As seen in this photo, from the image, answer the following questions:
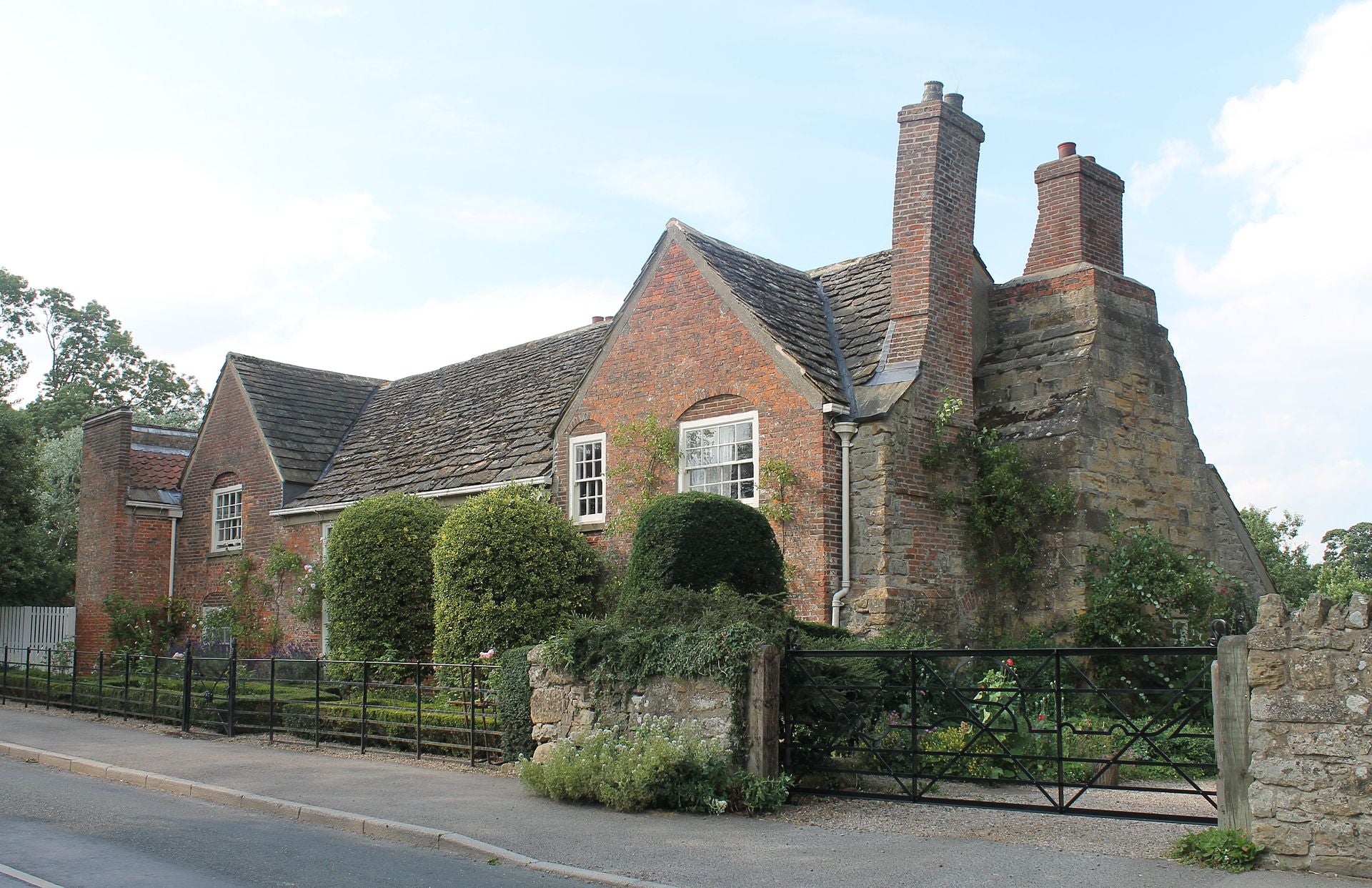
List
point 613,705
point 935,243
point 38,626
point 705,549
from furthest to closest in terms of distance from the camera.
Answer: point 38,626 < point 935,243 < point 705,549 < point 613,705

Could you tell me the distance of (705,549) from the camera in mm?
13984

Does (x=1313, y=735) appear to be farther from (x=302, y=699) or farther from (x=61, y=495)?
(x=61, y=495)

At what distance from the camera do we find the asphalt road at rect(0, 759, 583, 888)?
7.85 meters

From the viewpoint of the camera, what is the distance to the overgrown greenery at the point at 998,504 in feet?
52.6

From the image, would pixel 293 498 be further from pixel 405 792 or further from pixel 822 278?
pixel 405 792

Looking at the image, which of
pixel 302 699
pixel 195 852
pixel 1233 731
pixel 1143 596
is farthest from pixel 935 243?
pixel 195 852

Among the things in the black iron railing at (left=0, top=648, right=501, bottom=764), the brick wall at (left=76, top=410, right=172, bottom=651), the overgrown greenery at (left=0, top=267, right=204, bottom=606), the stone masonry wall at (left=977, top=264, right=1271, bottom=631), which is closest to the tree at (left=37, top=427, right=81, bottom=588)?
the overgrown greenery at (left=0, top=267, right=204, bottom=606)

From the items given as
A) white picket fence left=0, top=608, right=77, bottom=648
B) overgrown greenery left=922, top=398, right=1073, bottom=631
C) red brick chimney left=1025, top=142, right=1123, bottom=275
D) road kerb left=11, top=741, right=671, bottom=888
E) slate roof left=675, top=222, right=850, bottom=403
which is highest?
red brick chimney left=1025, top=142, right=1123, bottom=275

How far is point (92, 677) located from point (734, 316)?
45.5 ft

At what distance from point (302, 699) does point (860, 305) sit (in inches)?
407

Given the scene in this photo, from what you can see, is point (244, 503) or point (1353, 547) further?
point (1353, 547)

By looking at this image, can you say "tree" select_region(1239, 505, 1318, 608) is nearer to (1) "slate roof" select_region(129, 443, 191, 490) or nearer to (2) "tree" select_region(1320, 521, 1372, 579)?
(2) "tree" select_region(1320, 521, 1372, 579)

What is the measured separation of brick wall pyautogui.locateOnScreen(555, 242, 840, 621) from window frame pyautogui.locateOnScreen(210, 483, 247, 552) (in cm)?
1097

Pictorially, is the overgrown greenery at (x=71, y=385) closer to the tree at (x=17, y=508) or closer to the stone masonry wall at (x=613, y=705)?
the tree at (x=17, y=508)
